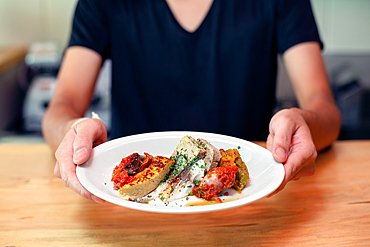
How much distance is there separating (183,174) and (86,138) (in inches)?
11.0

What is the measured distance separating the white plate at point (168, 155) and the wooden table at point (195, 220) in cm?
11

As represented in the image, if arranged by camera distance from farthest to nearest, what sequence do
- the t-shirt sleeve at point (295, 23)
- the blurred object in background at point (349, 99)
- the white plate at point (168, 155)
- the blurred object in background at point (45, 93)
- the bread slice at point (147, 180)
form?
the blurred object in background at point (349, 99) < the blurred object in background at point (45, 93) < the t-shirt sleeve at point (295, 23) < the bread slice at point (147, 180) < the white plate at point (168, 155)

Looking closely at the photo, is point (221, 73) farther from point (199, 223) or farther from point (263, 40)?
point (199, 223)

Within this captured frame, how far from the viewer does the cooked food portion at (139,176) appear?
2.45ft

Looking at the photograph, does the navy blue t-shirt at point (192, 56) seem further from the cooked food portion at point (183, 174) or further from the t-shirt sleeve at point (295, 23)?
the cooked food portion at point (183, 174)

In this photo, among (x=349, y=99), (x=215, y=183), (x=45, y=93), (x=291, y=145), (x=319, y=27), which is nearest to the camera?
(x=215, y=183)

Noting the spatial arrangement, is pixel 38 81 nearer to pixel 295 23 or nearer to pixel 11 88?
pixel 11 88

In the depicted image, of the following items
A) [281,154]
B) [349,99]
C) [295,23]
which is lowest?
[349,99]

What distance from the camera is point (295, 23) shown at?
4.89ft

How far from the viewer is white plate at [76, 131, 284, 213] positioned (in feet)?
2.05

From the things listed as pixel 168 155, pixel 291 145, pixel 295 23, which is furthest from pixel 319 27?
pixel 168 155

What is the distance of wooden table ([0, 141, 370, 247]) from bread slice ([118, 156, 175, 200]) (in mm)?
114

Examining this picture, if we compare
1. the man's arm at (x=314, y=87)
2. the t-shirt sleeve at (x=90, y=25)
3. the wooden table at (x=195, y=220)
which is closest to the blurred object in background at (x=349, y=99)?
the man's arm at (x=314, y=87)

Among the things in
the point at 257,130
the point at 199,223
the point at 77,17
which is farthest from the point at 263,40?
the point at 199,223
